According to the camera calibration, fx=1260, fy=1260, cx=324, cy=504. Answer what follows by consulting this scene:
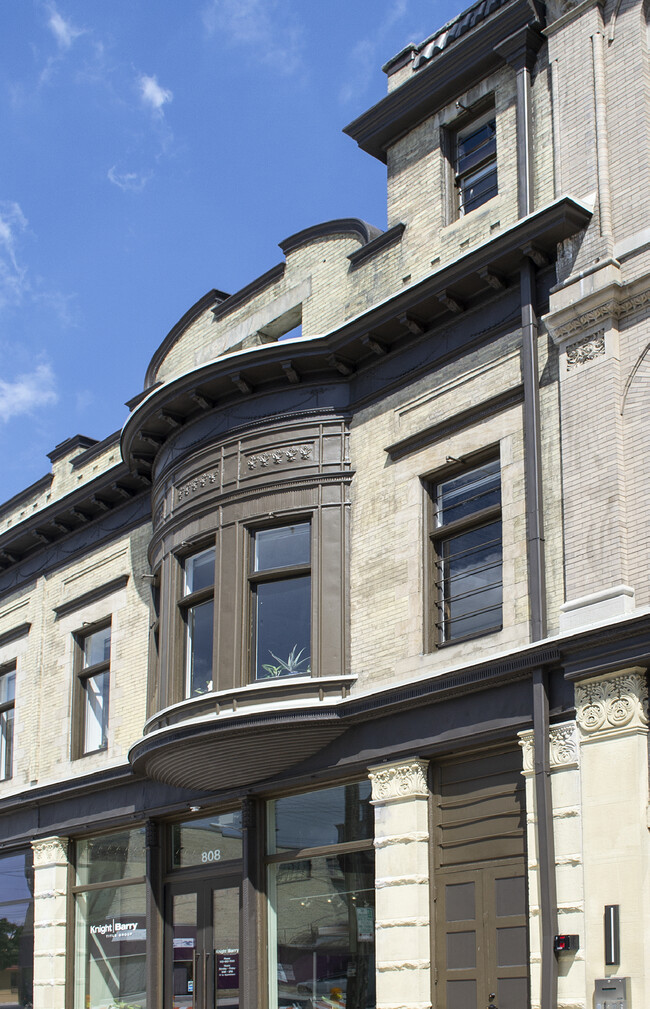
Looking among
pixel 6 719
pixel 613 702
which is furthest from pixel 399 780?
pixel 6 719

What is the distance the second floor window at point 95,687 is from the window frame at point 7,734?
2536 mm

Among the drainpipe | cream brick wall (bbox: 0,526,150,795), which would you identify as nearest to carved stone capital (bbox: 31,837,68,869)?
cream brick wall (bbox: 0,526,150,795)

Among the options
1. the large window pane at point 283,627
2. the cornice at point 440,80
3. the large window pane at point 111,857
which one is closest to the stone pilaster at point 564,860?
the large window pane at point 283,627

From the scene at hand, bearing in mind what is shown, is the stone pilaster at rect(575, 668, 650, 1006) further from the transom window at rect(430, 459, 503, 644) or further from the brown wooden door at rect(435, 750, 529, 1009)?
the transom window at rect(430, 459, 503, 644)

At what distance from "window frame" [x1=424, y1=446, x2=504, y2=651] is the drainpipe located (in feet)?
2.50

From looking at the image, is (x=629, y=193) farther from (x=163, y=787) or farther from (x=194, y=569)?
(x=163, y=787)

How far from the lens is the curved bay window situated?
14.8 metres

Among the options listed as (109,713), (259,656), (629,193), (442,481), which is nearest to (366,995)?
(259,656)

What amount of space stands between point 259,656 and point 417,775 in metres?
3.12

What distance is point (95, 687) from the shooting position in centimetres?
2202

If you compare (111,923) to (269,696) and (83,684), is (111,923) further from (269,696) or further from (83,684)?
(269,696)

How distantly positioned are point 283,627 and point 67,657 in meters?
7.44

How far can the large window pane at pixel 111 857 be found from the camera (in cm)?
1941

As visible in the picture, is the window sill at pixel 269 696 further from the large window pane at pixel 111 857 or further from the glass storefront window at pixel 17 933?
the glass storefront window at pixel 17 933
